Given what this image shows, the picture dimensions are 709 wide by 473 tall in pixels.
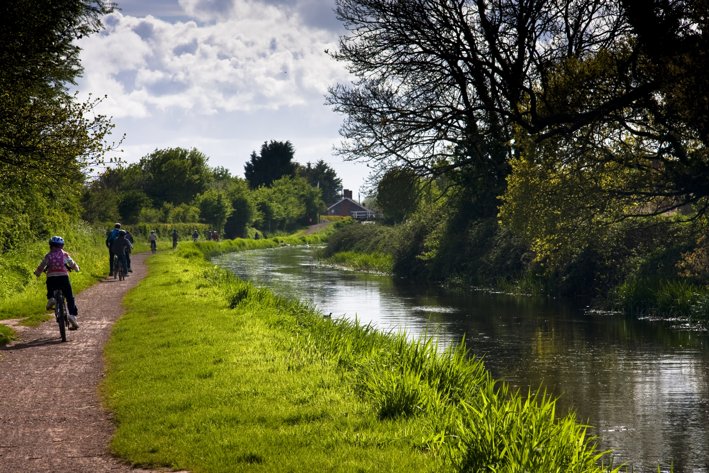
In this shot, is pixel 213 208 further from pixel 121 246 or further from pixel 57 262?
pixel 57 262

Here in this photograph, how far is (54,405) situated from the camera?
1068 centimetres

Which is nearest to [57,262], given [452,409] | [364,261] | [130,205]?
[452,409]

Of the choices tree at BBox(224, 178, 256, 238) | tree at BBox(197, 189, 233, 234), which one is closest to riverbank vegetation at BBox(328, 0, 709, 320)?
tree at BBox(197, 189, 233, 234)

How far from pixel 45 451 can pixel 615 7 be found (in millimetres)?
22036

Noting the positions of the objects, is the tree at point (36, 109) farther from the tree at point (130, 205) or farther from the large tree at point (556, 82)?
the tree at point (130, 205)

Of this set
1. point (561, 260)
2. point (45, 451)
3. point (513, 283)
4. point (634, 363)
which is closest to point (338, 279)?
point (513, 283)

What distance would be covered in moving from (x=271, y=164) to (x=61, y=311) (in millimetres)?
132178

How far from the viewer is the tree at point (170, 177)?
319 ft

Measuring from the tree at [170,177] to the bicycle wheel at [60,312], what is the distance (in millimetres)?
79682

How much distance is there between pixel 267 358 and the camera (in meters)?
13.3

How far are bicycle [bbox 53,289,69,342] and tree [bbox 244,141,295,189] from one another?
427 ft

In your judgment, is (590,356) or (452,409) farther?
(590,356)

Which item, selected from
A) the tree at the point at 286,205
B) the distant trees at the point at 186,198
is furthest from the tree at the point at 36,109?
the tree at the point at 286,205

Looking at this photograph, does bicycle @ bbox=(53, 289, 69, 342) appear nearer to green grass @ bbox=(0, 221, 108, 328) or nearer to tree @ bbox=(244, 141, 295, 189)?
green grass @ bbox=(0, 221, 108, 328)
